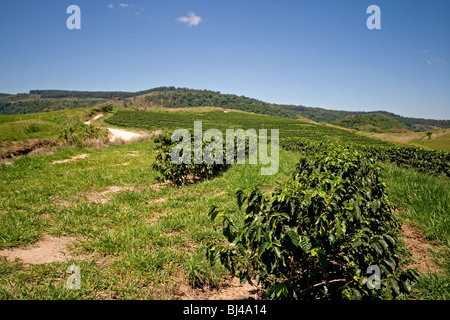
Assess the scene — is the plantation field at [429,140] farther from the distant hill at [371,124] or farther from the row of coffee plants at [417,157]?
the distant hill at [371,124]

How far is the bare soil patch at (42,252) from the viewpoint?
3293 millimetres

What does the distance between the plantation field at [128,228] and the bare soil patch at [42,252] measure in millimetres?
29

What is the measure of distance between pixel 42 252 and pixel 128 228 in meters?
1.25

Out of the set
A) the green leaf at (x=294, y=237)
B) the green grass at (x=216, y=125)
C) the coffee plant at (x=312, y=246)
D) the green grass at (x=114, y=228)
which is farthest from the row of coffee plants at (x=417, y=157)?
the green leaf at (x=294, y=237)

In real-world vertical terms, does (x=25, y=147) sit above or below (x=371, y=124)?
below

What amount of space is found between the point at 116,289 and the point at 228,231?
180cm

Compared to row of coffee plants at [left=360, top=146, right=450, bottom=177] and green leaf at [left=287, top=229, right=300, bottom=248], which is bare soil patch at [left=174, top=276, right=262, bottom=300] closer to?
green leaf at [left=287, top=229, right=300, bottom=248]

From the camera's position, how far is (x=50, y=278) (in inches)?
113

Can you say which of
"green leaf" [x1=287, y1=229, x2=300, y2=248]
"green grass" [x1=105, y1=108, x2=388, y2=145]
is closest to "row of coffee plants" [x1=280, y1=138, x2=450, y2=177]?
"green grass" [x1=105, y1=108, x2=388, y2=145]

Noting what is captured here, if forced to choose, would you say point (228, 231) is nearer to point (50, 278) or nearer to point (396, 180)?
point (50, 278)

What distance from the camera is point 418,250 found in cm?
370

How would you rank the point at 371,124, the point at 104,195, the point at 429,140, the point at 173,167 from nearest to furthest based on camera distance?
the point at 104,195
the point at 173,167
the point at 429,140
the point at 371,124

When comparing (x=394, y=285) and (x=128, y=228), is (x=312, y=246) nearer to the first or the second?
(x=394, y=285)

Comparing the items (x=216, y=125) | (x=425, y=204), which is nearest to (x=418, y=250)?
(x=425, y=204)
